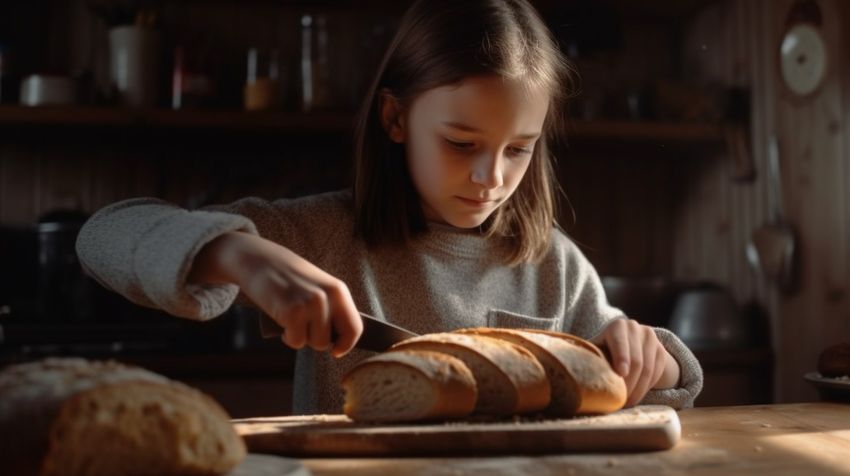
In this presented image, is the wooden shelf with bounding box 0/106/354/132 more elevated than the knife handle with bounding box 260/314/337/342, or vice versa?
the wooden shelf with bounding box 0/106/354/132

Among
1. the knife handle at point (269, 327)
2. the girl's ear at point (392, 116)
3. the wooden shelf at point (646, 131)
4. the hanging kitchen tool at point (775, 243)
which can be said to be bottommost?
the knife handle at point (269, 327)

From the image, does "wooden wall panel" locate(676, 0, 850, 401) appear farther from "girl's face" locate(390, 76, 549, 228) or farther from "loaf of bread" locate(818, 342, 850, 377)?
"girl's face" locate(390, 76, 549, 228)

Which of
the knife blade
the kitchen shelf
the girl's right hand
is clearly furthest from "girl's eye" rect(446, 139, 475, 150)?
the kitchen shelf

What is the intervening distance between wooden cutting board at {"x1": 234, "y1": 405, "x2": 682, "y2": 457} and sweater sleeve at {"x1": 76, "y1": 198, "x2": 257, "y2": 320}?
0.49 feet

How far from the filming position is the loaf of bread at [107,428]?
66 centimetres

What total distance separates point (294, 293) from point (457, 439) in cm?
20

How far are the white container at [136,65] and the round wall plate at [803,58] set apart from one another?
171 centimetres

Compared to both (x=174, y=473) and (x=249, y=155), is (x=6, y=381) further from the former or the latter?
(x=249, y=155)

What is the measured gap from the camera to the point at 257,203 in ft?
4.57

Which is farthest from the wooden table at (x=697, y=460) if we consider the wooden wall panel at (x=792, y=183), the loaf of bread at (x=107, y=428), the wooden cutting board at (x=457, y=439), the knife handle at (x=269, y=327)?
the wooden wall panel at (x=792, y=183)

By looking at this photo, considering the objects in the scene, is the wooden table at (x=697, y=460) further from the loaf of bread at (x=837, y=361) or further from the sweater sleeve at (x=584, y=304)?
the sweater sleeve at (x=584, y=304)

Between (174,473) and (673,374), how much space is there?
0.74 meters

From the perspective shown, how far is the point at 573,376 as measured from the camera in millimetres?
973

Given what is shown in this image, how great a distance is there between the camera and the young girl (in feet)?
3.06
